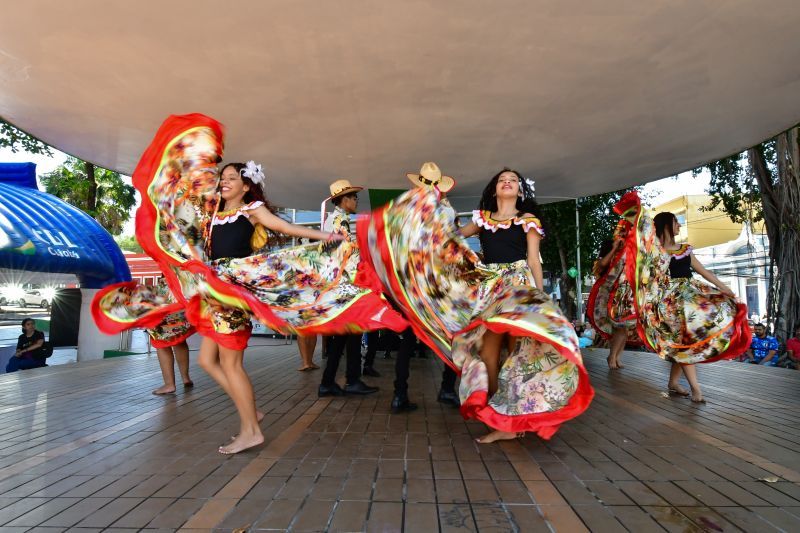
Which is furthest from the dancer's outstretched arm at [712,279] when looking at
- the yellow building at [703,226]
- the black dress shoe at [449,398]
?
the yellow building at [703,226]

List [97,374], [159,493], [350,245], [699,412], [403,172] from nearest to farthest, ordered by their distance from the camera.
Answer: [159,493]
[350,245]
[699,412]
[97,374]
[403,172]

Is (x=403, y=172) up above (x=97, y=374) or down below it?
above

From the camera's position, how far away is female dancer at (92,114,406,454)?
3.16m

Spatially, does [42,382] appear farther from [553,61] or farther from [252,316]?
[553,61]

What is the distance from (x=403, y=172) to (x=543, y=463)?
20.1ft

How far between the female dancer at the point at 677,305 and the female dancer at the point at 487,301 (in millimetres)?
1693

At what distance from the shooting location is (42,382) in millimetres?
6254

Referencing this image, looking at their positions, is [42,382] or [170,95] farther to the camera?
[42,382]

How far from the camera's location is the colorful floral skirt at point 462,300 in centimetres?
306

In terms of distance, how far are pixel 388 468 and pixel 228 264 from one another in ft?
5.36

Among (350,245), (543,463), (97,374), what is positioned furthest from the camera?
(97,374)

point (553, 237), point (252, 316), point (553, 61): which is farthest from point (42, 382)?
point (553, 237)

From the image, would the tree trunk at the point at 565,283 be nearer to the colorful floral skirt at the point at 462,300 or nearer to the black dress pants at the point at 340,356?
the black dress pants at the point at 340,356

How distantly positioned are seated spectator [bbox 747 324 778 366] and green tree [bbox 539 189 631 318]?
224 inches
